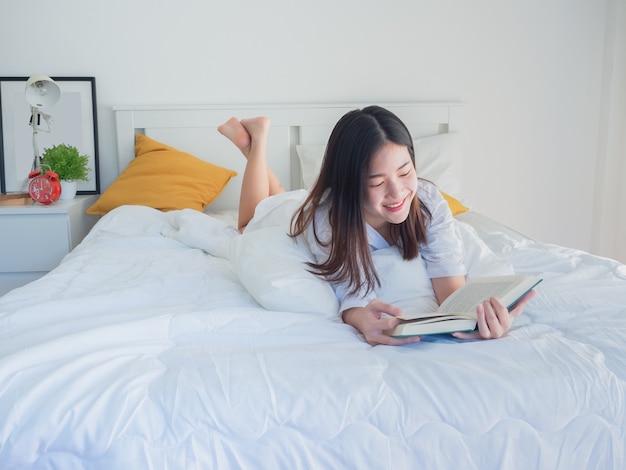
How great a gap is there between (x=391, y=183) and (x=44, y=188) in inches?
68.6

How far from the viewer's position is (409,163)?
138cm

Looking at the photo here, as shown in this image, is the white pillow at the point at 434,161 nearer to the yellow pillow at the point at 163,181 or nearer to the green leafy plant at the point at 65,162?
the yellow pillow at the point at 163,181

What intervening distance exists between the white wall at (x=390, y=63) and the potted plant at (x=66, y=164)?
0.27 m

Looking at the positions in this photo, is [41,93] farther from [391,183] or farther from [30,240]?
[391,183]

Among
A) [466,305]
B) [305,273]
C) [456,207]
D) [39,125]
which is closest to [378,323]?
[466,305]

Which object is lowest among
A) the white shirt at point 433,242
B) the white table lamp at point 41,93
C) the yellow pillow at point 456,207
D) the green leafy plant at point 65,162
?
the yellow pillow at point 456,207

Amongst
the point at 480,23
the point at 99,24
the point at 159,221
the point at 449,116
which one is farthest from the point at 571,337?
the point at 99,24

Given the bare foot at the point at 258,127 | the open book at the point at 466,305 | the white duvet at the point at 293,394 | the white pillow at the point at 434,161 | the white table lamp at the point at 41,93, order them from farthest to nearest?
1. the white pillow at the point at 434,161
2. the white table lamp at the point at 41,93
3. the bare foot at the point at 258,127
4. the open book at the point at 466,305
5. the white duvet at the point at 293,394

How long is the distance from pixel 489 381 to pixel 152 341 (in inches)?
21.5

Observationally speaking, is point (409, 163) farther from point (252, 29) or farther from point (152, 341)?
point (252, 29)

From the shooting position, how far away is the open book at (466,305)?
1.07 meters

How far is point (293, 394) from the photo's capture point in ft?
3.08

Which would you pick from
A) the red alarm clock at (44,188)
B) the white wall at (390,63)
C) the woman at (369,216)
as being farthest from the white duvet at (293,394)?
the white wall at (390,63)

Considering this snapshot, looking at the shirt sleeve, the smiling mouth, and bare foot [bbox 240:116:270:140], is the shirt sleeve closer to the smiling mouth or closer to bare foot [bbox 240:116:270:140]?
the smiling mouth
